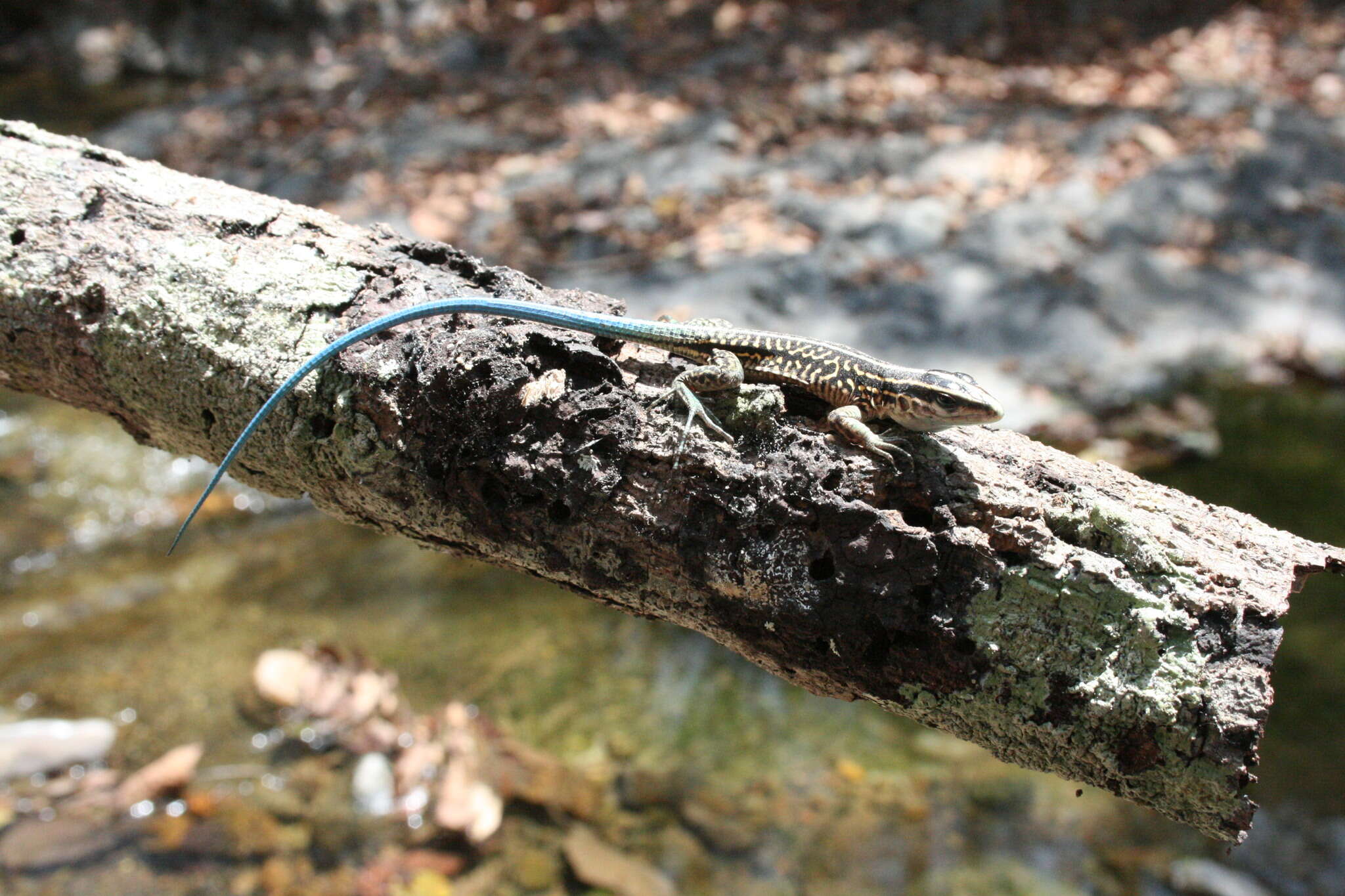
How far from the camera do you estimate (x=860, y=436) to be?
242 centimetres

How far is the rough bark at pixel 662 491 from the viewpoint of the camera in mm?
2152

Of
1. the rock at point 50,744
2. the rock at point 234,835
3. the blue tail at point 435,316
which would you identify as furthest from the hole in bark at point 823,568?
the rock at point 50,744

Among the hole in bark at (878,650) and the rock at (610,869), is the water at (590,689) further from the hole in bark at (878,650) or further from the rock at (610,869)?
the hole in bark at (878,650)

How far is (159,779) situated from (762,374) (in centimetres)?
384

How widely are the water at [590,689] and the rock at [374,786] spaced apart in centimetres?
16

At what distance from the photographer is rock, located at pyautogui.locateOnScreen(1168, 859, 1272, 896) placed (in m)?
4.78

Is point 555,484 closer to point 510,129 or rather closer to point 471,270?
point 471,270

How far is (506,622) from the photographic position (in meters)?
6.09

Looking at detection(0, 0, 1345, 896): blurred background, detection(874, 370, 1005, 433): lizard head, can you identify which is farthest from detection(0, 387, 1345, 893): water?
detection(874, 370, 1005, 433): lizard head

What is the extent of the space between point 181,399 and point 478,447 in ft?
3.07

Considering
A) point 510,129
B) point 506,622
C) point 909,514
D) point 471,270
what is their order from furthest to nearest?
point 510,129
point 506,622
point 471,270
point 909,514

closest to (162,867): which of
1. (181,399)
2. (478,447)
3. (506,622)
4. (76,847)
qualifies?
(76,847)

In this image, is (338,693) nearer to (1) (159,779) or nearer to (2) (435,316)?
(1) (159,779)

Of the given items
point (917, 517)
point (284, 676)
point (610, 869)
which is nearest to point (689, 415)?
point (917, 517)
